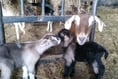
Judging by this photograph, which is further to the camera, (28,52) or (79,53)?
(79,53)

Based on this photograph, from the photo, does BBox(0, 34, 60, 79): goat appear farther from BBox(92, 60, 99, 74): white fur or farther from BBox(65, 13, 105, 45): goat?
BBox(92, 60, 99, 74): white fur

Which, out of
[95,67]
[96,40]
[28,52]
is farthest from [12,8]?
[95,67]

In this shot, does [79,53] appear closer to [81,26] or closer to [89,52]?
[89,52]

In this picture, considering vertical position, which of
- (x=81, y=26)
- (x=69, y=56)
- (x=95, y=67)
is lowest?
(x=95, y=67)

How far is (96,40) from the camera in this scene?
3107 millimetres

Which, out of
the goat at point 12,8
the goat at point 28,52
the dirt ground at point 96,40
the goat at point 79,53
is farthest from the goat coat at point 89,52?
the goat at point 12,8

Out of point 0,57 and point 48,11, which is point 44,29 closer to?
point 48,11

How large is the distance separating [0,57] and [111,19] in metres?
2.64

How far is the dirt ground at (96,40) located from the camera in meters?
2.20

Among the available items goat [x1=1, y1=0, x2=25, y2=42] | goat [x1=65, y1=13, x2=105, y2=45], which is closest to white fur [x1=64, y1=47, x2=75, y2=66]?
goat [x1=65, y1=13, x2=105, y2=45]

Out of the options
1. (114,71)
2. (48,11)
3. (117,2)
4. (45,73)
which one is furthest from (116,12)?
(45,73)

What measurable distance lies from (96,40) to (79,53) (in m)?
1.15

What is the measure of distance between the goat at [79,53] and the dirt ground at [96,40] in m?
0.10

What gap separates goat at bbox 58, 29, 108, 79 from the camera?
1946mm
